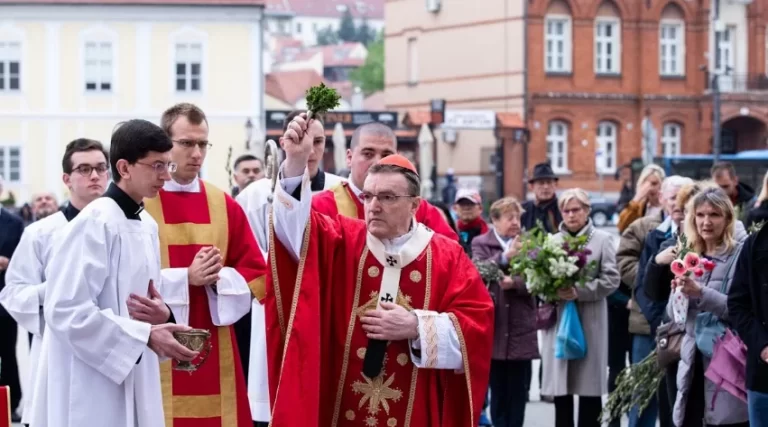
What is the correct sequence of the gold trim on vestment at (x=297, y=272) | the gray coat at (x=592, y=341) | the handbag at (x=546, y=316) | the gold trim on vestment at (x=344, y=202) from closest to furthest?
the gold trim on vestment at (x=297, y=272)
the gold trim on vestment at (x=344, y=202)
the gray coat at (x=592, y=341)
the handbag at (x=546, y=316)

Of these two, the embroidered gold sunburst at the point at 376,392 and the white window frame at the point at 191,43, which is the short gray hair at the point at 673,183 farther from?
the white window frame at the point at 191,43

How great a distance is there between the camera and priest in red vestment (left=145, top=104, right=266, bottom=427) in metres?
7.18

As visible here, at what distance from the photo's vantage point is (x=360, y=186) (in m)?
7.43

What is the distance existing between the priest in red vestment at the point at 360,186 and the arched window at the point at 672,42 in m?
51.7

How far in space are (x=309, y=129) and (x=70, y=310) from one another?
1263 mm

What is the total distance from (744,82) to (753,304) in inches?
2102

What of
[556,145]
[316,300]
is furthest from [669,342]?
[556,145]

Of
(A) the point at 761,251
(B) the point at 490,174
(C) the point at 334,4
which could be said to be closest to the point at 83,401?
(A) the point at 761,251

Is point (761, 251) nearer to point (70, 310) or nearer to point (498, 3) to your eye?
point (70, 310)

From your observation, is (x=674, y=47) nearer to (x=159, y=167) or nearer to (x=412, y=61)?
(x=412, y=61)

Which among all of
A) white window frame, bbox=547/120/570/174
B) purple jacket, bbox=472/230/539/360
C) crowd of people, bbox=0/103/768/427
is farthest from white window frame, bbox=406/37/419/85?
crowd of people, bbox=0/103/768/427

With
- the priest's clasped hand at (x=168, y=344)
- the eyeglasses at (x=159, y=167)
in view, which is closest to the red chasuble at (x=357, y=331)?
the priest's clasped hand at (x=168, y=344)

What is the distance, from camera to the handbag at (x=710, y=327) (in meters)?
8.36

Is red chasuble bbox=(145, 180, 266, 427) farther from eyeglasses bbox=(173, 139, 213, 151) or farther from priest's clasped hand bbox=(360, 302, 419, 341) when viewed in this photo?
priest's clasped hand bbox=(360, 302, 419, 341)
